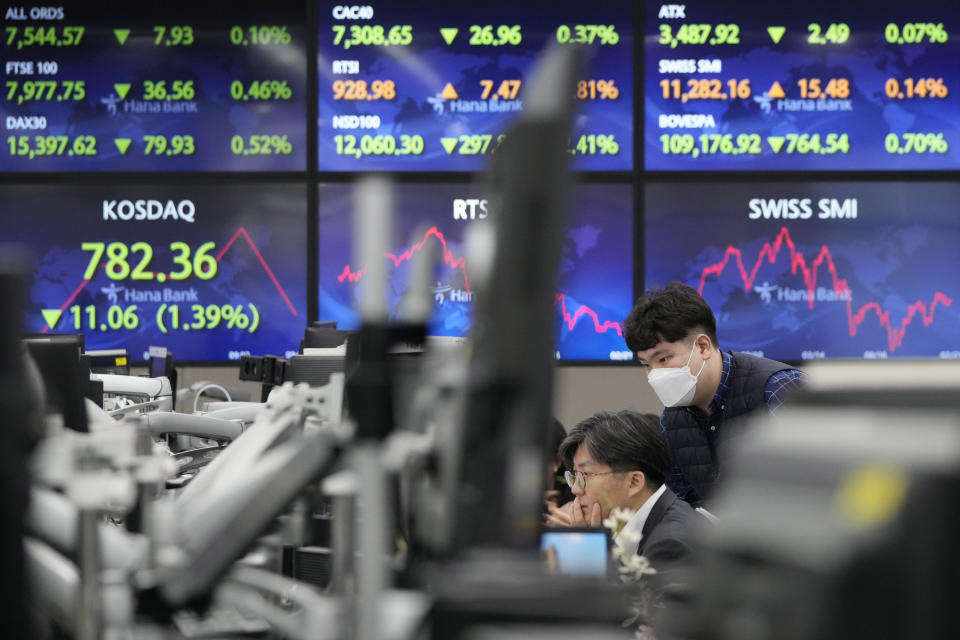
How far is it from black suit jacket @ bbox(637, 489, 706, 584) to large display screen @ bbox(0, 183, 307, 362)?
216 centimetres

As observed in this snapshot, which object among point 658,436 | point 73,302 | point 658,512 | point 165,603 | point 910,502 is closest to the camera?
point 910,502

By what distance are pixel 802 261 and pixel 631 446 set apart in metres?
1.91

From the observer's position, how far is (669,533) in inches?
81.5

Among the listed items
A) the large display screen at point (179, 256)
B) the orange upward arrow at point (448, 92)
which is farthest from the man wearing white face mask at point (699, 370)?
the large display screen at point (179, 256)

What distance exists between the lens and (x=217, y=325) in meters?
4.12

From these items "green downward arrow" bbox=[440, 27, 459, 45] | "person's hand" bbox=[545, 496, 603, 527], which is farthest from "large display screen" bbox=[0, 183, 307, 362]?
"person's hand" bbox=[545, 496, 603, 527]

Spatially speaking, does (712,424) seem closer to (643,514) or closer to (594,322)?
(643,514)

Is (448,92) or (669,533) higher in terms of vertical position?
(448,92)

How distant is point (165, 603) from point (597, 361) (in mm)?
3364

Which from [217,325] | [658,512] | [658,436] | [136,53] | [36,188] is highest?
[136,53]

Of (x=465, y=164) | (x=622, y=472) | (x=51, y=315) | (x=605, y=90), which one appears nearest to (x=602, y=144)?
(x=605, y=90)

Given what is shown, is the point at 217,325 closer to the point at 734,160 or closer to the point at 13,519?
the point at 734,160

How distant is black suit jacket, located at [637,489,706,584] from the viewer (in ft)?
6.31

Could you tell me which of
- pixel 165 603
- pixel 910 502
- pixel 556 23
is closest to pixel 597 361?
pixel 556 23
